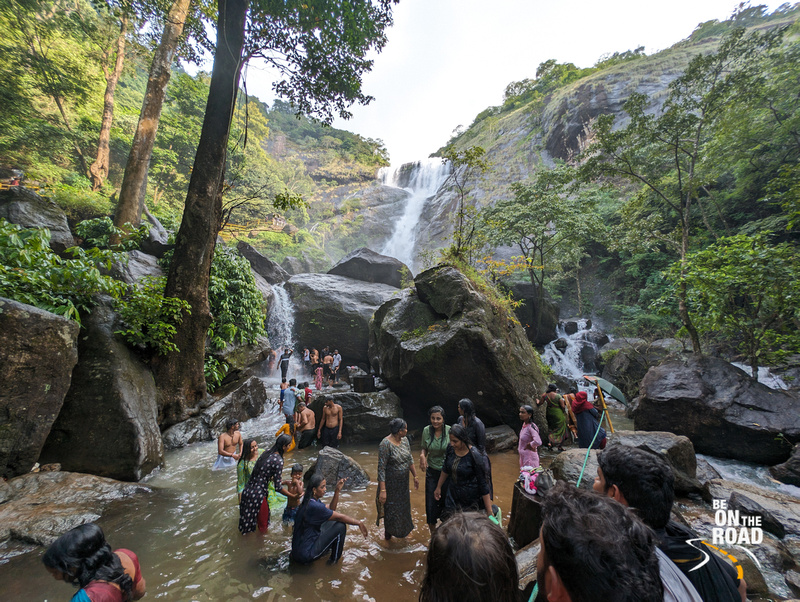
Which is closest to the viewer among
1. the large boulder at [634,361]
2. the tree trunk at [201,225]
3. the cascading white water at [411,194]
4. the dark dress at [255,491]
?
the dark dress at [255,491]

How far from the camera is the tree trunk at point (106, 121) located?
525 inches

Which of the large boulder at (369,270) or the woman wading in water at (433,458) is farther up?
the large boulder at (369,270)

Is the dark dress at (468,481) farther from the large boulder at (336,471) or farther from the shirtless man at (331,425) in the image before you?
the shirtless man at (331,425)

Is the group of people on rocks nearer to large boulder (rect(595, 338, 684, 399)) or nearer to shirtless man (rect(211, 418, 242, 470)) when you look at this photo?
shirtless man (rect(211, 418, 242, 470))

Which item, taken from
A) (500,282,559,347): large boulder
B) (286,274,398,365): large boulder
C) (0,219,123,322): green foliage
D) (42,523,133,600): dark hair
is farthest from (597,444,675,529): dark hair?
(500,282,559,347): large boulder

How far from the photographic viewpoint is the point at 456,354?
7.89 meters

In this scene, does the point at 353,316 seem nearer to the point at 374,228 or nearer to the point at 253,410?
the point at 253,410

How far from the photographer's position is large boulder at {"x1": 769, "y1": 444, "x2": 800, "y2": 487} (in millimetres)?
5863

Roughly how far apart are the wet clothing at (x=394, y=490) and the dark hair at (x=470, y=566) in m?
2.77

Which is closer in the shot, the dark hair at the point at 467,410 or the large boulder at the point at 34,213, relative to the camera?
the dark hair at the point at 467,410

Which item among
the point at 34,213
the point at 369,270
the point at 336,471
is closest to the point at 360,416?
the point at 336,471

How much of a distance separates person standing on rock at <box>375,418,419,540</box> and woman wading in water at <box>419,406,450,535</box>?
23 centimetres

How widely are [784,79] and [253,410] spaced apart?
19080 millimetres

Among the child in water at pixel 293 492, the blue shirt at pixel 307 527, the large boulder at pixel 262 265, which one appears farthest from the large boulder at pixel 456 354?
the large boulder at pixel 262 265
